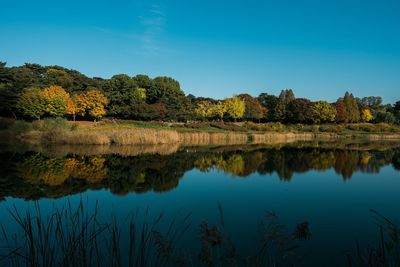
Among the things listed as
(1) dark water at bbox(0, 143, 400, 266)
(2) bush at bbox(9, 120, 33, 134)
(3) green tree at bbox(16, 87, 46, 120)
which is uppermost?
(3) green tree at bbox(16, 87, 46, 120)

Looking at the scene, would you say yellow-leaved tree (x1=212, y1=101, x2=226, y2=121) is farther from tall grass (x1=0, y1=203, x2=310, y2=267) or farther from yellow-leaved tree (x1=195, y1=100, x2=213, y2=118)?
tall grass (x1=0, y1=203, x2=310, y2=267)

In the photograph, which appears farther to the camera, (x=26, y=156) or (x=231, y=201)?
(x=26, y=156)

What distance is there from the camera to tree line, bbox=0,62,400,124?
5206cm

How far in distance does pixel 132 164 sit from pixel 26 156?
7566 mm

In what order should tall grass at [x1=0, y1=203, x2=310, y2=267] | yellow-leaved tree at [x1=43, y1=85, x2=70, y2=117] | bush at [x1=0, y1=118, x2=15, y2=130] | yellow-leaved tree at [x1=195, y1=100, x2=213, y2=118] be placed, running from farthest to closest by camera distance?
1. yellow-leaved tree at [x1=195, y1=100, x2=213, y2=118]
2. yellow-leaved tree at [x1=43, y1=85, x2=70, y2=117]
3. bush at [x1=0, y1=118, x2=15, y2=130]
4. tall grass at [x1=0, y1=203, x2=310, y2=267]

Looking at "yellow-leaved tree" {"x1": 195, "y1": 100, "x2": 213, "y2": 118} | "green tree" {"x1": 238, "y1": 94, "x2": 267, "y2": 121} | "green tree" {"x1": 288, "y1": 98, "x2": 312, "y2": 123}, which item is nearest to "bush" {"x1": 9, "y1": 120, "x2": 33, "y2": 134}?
"yellow-leaved tree" {"x1": 195, "y1": 100, "x2": 213, "y2": 118}

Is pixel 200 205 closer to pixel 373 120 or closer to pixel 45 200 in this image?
pixel 45 200

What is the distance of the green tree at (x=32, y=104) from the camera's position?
48859mm

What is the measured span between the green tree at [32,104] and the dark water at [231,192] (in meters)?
28.1

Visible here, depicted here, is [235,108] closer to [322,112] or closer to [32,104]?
[322,112]

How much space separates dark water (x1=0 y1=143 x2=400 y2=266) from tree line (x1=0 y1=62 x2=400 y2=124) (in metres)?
31.0

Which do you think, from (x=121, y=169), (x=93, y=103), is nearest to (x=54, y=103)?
(x=93, y=103)

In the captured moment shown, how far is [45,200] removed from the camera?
11219 millimetres

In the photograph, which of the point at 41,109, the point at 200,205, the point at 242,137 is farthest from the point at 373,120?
the point at 200,205
